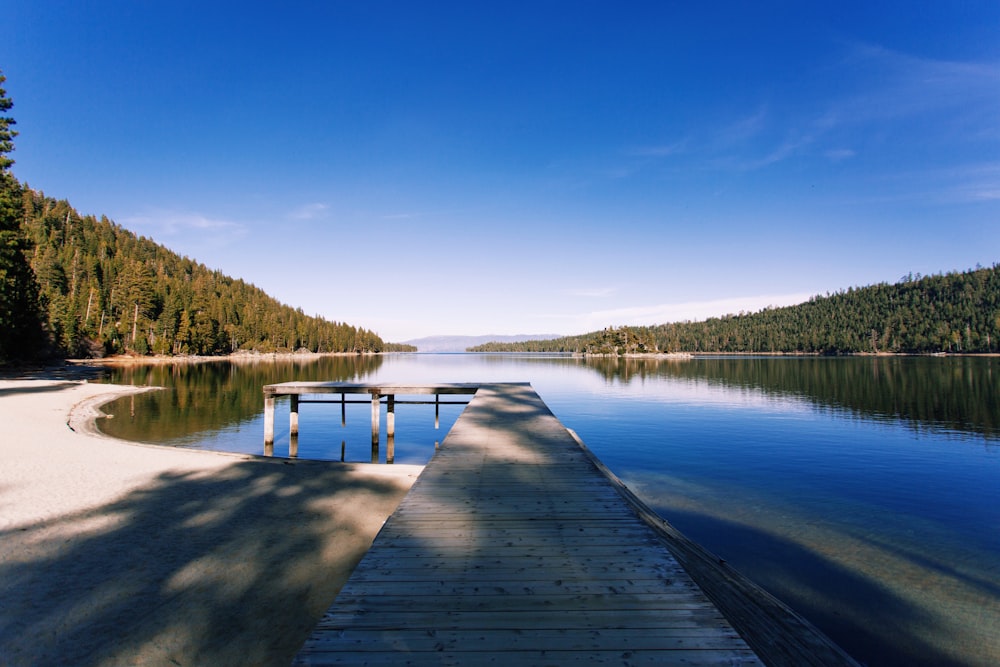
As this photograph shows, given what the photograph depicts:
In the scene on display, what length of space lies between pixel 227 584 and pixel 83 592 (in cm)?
190

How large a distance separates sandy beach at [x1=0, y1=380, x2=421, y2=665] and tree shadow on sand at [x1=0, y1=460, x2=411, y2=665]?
0.08 ft

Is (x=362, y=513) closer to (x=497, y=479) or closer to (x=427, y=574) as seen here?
(x=497, y=479)

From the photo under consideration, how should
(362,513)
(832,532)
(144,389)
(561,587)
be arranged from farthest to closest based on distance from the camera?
(144,389) → (832,532) → (362,513) → (561,587)

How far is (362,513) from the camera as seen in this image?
425 inches

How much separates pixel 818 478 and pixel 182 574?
66.0 feet

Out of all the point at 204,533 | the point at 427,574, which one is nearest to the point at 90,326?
the point at 204,533

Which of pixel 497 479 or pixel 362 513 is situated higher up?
pixel 497 479

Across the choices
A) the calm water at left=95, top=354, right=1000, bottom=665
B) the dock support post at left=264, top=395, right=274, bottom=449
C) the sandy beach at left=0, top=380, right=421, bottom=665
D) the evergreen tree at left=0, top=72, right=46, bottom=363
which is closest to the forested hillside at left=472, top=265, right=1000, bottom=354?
the calm water at left=95, top=354, right=1000, bottom=665

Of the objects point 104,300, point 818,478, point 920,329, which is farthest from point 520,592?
point 920,329

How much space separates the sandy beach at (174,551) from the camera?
6.02m

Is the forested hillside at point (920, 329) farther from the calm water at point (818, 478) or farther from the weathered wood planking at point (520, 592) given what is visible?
the weathered wood planking at point (520, 592)

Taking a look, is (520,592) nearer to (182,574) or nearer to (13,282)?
(182,574)

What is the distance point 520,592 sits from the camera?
4.52 metres

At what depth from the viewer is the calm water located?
352 inches
